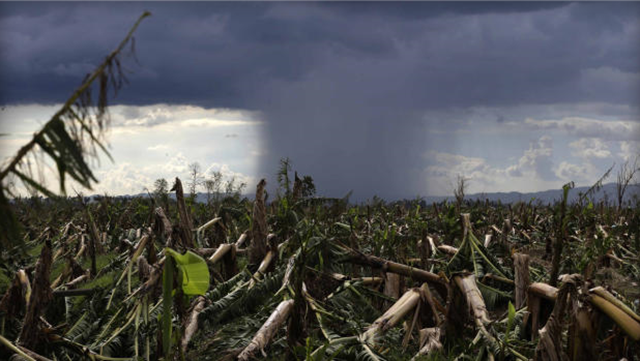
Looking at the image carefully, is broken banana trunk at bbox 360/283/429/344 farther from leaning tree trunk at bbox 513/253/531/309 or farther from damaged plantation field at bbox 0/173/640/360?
leaning tree trunk at bbox 513/253/531/309

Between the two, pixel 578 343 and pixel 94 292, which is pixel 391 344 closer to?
pixel 578 343

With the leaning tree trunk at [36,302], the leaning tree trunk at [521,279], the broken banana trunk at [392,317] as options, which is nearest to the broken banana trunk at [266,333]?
the broken banana trunk at [392,317]

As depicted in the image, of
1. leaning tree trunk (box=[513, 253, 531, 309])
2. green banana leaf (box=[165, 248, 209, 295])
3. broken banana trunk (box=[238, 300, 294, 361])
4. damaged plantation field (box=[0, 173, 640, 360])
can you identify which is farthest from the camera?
leaning tree trunk (box=[513, 253, 531, 309])

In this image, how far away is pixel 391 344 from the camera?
4.05 meters

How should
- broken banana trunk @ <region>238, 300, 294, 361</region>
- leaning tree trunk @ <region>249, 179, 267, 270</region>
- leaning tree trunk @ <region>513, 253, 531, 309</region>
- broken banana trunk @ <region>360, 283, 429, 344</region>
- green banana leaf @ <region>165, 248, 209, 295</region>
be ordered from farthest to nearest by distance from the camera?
leaning tree trunk @ <region>249, 179, 267, 270</region> < leaning tree trunk @ <region>513, 253, 531, 309</region> < broken banana trunk @ <region>360, 283, 429, 344</region> < broken banana trunk @ <region>238, 300, 294, 361</region> < green banana leaf @ <region>165, 248, 209, 295</region>

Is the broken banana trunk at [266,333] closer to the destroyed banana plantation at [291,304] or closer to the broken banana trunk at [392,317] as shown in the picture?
the destroyed banana plantation at [291,304]

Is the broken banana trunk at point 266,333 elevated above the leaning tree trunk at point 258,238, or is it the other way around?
the leaning tree trunk at point 258,238

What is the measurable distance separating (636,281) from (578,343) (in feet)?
22.0

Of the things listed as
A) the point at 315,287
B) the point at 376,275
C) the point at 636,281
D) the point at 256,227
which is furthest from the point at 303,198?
the point at 636,281

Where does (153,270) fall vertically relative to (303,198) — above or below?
below

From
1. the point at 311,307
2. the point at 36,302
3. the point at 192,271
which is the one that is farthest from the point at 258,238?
the point at 192,271

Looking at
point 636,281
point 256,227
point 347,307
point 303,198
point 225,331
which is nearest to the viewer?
point 225,331

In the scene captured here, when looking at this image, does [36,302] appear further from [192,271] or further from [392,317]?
[392,317]

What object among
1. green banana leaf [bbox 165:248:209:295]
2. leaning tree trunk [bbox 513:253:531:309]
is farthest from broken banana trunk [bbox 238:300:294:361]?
leaning tree trunk [bbox 513:253:531:309]
